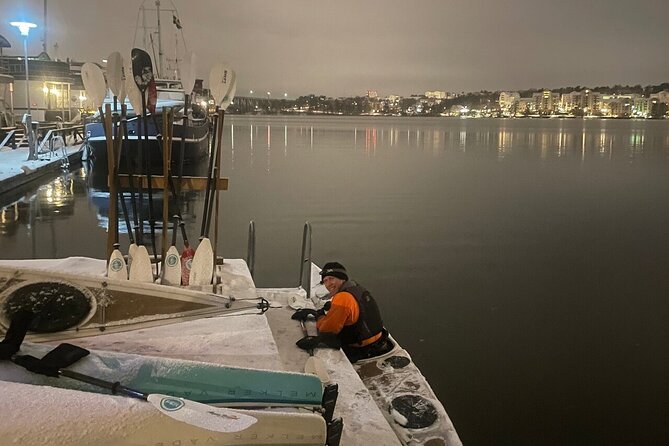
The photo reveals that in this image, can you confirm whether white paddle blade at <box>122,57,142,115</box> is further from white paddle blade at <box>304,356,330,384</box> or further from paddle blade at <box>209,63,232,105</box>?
white paddle blade at <box>304,356,330,384</box>

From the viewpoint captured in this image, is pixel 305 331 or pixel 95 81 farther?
pixel 95 81

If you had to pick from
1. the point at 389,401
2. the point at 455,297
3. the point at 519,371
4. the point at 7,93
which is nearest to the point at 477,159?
the point at 7,93

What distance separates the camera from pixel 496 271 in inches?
442

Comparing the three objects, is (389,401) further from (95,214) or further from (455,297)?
(95,214)

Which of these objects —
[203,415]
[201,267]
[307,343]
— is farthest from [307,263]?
[203,415]

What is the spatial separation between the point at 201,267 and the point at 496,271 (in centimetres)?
693

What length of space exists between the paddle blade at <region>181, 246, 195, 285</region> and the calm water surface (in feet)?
9.37

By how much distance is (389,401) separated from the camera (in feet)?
15.4

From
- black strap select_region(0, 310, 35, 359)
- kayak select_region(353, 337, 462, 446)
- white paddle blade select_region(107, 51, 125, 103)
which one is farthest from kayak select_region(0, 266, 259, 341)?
white paddle blade select_region(107, 51, 125, 103)

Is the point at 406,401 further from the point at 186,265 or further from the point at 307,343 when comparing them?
the point at 186,265

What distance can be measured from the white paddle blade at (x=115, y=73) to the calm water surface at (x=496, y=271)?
4365 millimetres

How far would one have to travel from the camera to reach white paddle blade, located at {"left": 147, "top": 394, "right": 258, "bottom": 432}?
2.50 metres

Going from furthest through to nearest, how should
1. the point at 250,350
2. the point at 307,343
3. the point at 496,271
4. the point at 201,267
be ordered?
the point at 496,271 < the point at 201,267 < the point at 307,343 < the point at 250,350

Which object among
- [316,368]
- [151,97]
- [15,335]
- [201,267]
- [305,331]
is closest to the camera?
[15,335]
